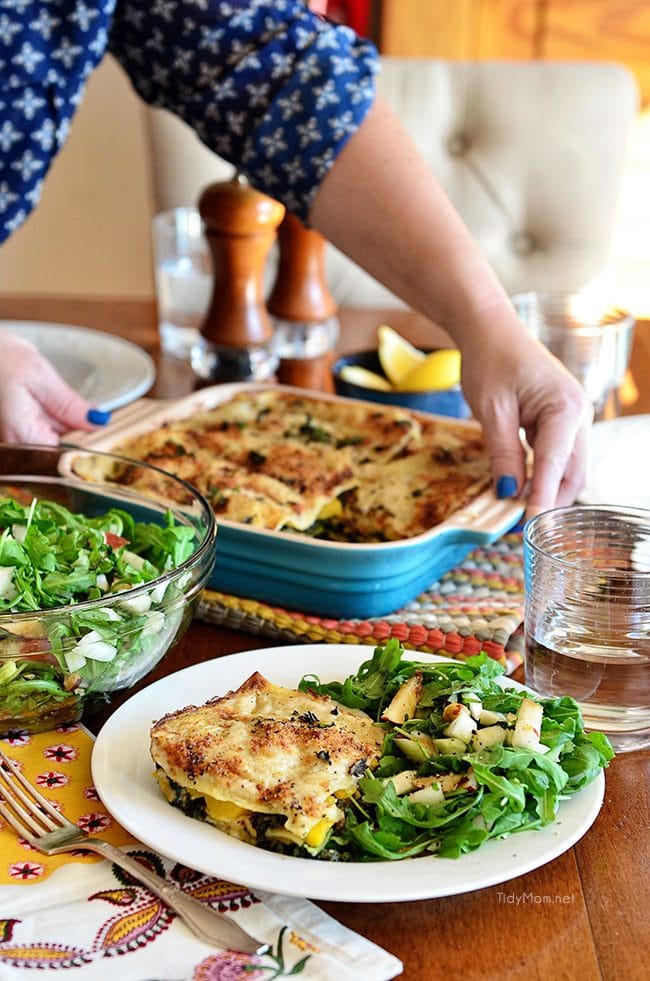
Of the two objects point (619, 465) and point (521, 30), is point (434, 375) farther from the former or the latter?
point (521, 30)

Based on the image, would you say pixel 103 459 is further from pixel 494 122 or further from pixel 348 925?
pixel 494 122

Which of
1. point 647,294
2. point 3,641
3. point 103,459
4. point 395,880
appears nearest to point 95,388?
point 103,459

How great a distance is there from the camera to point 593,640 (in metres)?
0.91

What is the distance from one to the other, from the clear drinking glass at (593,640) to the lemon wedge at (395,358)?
2.57ft

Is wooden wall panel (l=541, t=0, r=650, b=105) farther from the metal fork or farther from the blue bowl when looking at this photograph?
the metal fork

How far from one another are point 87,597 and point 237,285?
99cm

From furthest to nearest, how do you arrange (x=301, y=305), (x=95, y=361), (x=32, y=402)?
(x=301, y=305), (x=95, y=361), (x=32, y=402)

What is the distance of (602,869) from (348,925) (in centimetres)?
19

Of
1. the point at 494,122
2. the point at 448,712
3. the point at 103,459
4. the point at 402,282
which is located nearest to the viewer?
the point at 448,712

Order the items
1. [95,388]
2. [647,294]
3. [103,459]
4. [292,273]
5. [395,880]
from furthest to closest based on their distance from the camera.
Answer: [647,294] < [292,273] < [95,388] < [103,459] < [395,880]

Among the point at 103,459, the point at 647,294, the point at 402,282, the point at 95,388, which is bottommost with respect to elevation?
the point at 647,294

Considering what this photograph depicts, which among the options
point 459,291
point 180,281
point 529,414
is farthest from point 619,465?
point 180,281

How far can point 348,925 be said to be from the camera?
0.72 metres

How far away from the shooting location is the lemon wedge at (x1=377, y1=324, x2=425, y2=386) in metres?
1.71
